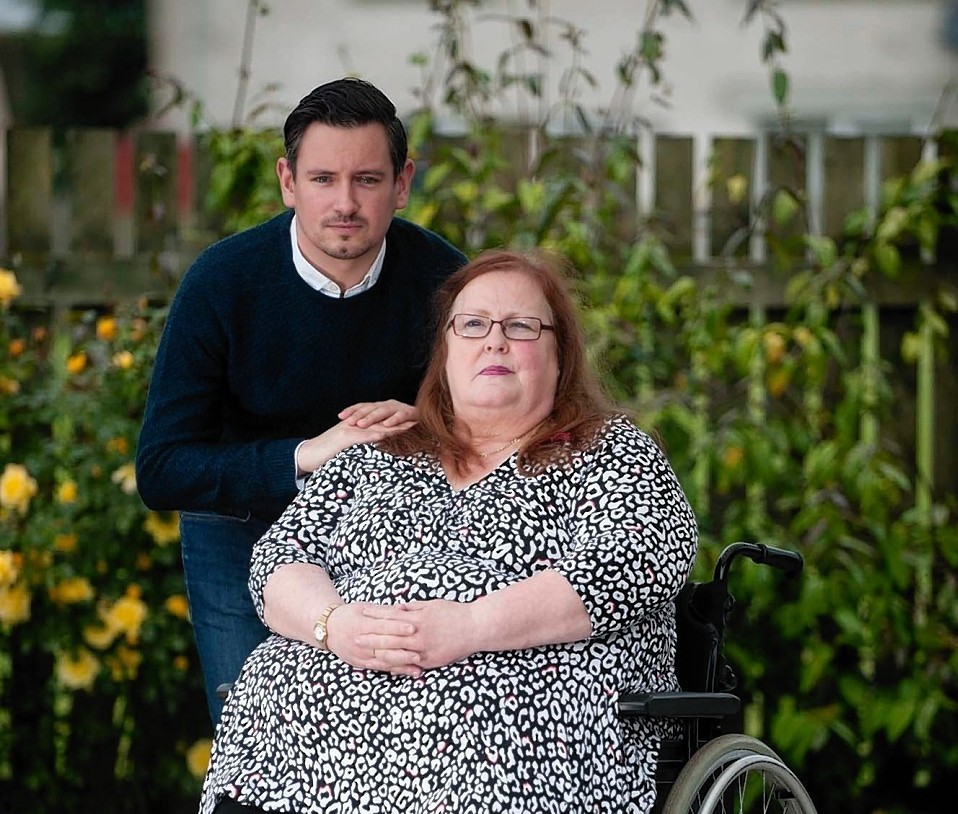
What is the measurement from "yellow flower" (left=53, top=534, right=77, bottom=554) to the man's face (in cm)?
123

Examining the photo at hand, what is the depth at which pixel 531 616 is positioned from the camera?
227cm

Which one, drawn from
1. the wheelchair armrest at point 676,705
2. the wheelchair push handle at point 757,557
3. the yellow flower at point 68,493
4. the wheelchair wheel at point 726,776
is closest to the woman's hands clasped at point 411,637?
the wheelchair armrest at point 676,705

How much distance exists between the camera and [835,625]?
3934mm

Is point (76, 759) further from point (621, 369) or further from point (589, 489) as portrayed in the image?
point (589, 489)

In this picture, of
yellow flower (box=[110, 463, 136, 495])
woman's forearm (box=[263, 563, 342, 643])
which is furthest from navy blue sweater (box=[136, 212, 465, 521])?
yellow flower (box=[110, 463, 136, 495])

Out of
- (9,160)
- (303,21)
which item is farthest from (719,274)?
(303,21)

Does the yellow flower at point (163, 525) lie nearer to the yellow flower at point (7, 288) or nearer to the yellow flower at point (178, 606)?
the yellow flower at point (178, 606)

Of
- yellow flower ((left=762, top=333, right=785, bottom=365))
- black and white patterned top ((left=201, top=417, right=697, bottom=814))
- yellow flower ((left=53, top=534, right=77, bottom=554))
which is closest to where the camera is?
black and white patterned top ((left=201, top=417, right=697, bottom=814))

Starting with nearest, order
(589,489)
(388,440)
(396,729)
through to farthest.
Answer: (396,729)
(589,489)
(388,440)

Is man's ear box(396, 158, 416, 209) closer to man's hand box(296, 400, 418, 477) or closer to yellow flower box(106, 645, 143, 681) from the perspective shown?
man's hand box(296, 400, 418, 477)

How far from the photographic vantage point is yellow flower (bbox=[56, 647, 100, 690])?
142 inches

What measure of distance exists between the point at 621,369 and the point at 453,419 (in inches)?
50.6

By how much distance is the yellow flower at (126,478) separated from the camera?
3.56 metres

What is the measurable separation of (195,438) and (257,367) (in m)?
0.17
